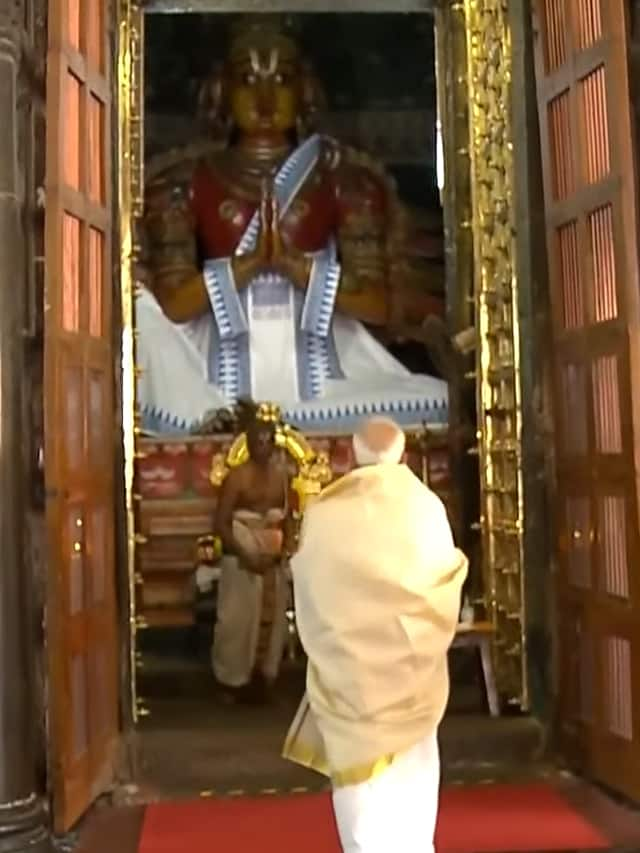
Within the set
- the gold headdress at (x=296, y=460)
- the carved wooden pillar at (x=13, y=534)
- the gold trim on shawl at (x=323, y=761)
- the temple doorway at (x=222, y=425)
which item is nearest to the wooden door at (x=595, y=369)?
the temple doorway at (x=222, y=425)

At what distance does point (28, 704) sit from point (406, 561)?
1.63 m

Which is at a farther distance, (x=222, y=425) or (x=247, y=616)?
(x=222, y=425)

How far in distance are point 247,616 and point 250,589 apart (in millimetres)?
129

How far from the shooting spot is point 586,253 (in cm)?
528

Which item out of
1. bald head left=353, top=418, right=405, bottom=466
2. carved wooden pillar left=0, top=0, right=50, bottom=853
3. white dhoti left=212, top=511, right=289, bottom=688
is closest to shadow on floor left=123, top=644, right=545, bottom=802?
white dhoti left=212, top=511, right=289, bottom=688

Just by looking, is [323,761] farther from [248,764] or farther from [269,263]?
[269,263]

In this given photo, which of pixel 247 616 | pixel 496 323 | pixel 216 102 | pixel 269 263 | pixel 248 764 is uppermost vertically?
pixel 216 102

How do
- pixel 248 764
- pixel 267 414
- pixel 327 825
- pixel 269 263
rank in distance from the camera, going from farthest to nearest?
pixel 269 263 < pixel 267 414 < pixel 248 764 < pixel 327 825

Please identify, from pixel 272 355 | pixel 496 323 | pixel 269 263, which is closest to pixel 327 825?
pixel 496 323

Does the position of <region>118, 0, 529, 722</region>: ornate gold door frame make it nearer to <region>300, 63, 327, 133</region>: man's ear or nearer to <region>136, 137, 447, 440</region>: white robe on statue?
<region>136, 137, 447, 440</region>: white robe on statue

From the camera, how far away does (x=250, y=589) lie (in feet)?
22.1

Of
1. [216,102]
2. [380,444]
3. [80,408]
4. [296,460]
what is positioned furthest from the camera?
[216,102]

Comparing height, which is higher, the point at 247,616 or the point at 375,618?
the point at 375,618

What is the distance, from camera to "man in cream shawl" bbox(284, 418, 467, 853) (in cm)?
375
